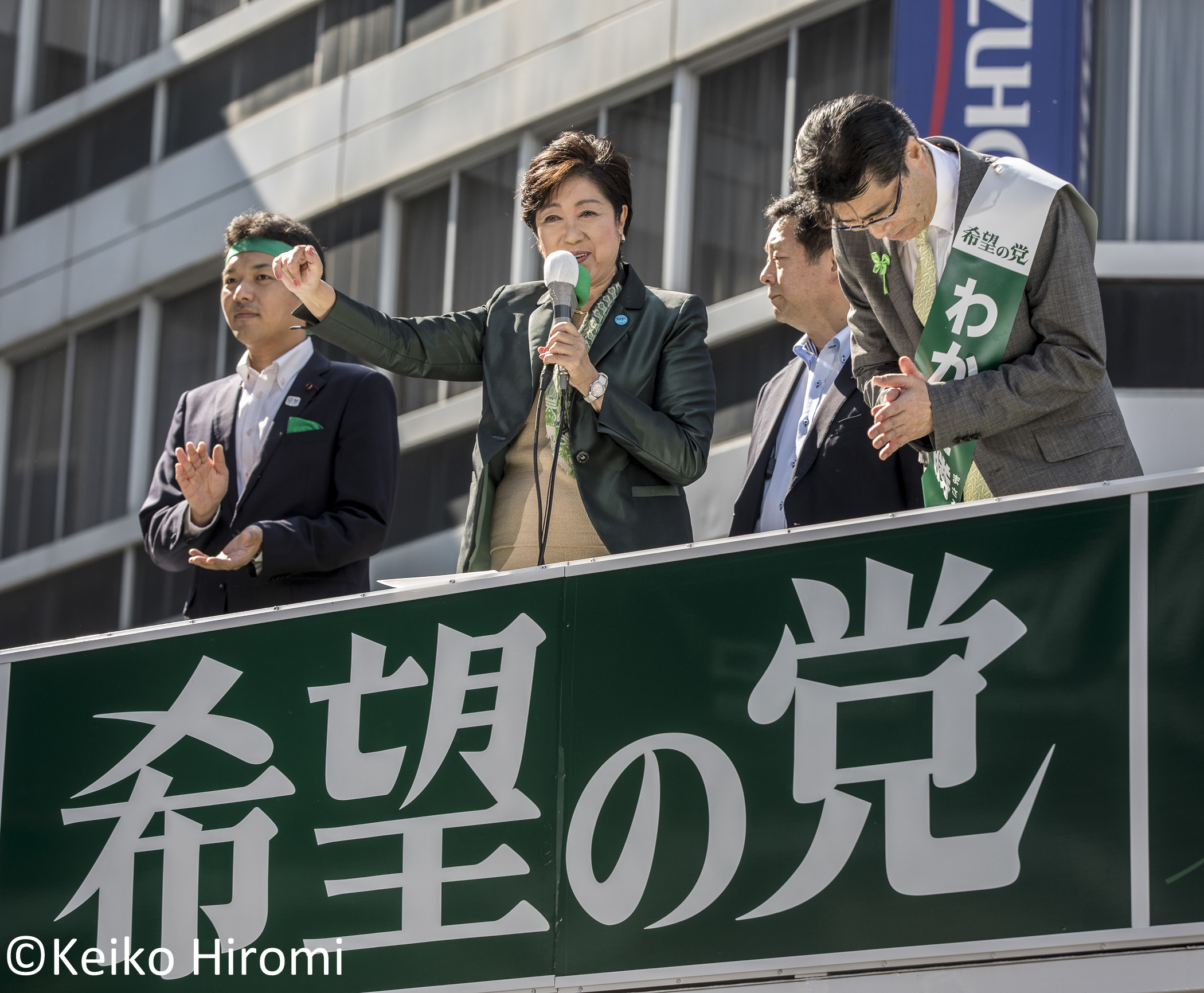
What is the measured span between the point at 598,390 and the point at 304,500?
1.15m

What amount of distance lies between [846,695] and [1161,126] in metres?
6.64

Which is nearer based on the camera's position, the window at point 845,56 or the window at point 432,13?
the window at point 845,56

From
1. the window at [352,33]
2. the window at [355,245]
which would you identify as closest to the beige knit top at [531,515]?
the window at [355,245]

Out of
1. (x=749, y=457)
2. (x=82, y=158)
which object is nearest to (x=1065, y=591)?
(x=749, y=457)

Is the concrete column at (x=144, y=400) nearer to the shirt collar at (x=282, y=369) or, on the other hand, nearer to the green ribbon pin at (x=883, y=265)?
the shirt collar at (x=282, y=369)

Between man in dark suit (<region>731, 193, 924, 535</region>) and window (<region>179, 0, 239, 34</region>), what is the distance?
895 centimetres

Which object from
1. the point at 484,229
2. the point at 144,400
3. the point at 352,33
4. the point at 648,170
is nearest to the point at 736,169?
the point at 648,170

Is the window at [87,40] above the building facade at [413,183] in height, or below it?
above

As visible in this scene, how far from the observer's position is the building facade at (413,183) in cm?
932

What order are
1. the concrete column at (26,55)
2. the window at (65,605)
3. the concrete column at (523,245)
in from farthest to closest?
the concrete column at (26,55) < the window at (65,605) < the concrete column at (523,245)

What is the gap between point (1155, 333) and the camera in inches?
356

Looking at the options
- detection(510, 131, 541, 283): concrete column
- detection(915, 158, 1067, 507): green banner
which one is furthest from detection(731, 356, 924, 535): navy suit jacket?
detection(510, 131, 541, 283): concrete column

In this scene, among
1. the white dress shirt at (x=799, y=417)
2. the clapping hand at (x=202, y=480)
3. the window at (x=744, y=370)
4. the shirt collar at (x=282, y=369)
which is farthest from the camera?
the window at (x=744, y=370)

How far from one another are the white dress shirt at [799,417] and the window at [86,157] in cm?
937
